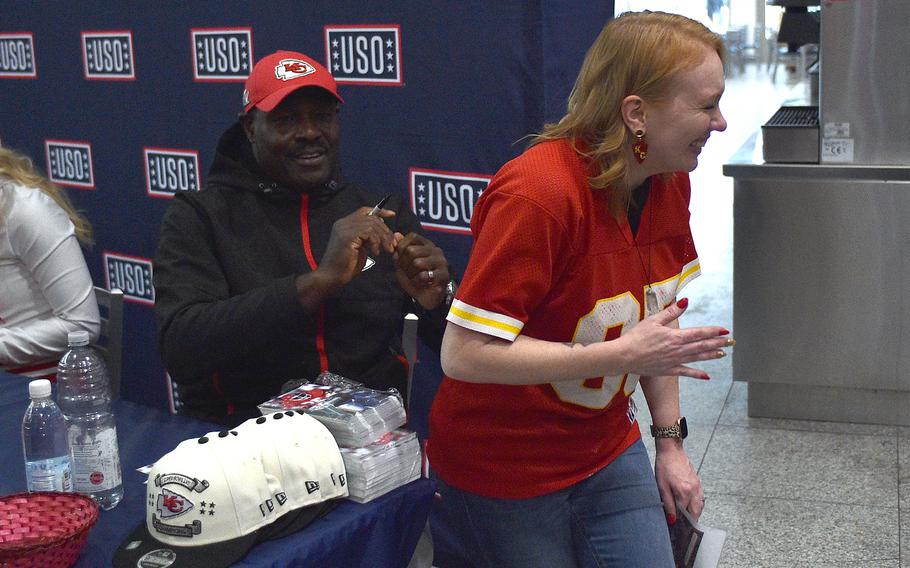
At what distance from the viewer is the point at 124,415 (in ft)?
6.88

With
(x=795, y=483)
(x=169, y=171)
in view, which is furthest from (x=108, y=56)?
(x=795, y=483)

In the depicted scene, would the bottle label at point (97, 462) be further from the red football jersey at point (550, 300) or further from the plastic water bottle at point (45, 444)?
the red football jersey at point (550, 300)

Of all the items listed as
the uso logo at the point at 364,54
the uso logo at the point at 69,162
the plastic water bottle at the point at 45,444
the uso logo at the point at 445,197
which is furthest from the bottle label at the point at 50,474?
the uso logo at the point at 69,162

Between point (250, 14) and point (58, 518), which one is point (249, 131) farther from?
point (58, 518)

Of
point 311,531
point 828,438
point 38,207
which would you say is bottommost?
point 828,438

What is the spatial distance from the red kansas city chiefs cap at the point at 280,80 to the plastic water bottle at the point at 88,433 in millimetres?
699

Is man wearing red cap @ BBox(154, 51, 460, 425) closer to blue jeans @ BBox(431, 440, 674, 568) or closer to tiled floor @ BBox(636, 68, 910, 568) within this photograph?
blue jeans @ BBox(431, 440, 674, 568)

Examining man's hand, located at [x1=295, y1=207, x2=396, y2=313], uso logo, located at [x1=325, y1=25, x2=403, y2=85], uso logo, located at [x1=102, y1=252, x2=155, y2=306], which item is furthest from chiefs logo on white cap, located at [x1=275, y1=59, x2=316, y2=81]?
uso logo, located at [x1=102, y1=252, x2=155, y2=306]

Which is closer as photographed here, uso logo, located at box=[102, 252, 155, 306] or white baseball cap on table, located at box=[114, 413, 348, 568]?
white baseball cap on table, located at box=[114, 413, 348, 568]

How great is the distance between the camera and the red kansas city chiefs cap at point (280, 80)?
7.43 ft

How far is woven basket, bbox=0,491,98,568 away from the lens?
1419mm

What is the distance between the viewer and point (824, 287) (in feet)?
12.2

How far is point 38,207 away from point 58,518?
1.41 meters

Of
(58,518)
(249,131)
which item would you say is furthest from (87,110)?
(58,518)
